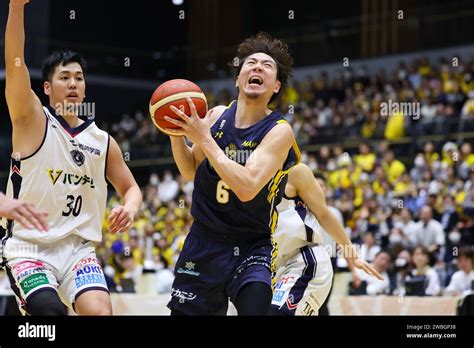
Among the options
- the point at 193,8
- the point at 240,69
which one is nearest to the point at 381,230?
the point at 240,69

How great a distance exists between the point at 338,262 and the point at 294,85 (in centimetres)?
1078

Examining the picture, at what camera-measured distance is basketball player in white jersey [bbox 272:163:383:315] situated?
650 centimetres

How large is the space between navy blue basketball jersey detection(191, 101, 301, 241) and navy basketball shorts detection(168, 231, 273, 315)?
7cm

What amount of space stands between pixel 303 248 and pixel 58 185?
6.68 ft

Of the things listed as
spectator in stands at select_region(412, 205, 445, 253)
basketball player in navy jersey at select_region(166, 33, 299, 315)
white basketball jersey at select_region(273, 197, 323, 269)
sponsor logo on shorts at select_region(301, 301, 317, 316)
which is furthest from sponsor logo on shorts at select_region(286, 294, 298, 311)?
spectator in stands at select_region(412, 205, 445, 253)

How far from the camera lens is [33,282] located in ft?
17.3

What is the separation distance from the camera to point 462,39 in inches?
766

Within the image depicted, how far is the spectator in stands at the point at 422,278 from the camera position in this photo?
10.2 meters

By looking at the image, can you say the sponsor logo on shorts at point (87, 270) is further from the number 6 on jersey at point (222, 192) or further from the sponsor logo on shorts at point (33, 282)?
the number 6 on jersey at point (222, 192)

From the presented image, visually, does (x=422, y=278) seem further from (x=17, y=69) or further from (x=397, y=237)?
(x=17, y=69)

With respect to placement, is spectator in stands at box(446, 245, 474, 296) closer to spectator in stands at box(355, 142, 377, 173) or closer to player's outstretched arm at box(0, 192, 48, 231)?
spectator in stands at box(355, 142, 377, 173)

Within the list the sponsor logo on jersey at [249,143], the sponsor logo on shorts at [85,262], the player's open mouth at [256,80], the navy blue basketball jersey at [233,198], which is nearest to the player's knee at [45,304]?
the sponsor logo on shorts at [85,262]

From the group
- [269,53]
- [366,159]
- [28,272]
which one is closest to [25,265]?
[28,272]

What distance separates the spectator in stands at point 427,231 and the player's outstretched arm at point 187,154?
24.5 ft
